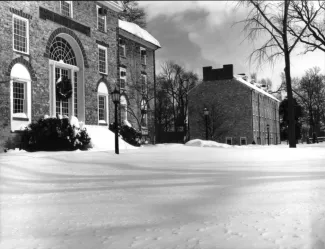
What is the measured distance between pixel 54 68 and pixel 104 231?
14.8 m

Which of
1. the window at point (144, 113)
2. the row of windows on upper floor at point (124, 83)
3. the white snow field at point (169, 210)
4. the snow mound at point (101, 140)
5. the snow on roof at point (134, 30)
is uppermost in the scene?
the snow on roof at point (134, 30)

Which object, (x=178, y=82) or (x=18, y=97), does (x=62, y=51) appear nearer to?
(x=18, y=97)

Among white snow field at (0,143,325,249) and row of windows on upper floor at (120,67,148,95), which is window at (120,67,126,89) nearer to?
row of windows on upper floor at (120,67,148,95)

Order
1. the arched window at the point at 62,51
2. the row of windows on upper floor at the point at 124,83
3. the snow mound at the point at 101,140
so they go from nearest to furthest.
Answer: the snow mound at the point at 101,140 → the arched window at the point at 62,51 → the row of windows on upper floor at the point at 124,83

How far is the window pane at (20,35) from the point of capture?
47.8 ft

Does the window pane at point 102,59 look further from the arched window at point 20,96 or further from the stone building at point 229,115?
the stone building at point 229,115

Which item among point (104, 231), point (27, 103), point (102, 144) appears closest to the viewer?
point (104, 231)

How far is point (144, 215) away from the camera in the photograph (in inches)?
139

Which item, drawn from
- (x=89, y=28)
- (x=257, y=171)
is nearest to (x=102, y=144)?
(x=89, y=28)

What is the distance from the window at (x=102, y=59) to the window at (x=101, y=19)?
43.6 inches

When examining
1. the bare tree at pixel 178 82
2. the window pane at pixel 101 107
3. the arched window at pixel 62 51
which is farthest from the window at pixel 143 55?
the bare tree at pixel 178 82

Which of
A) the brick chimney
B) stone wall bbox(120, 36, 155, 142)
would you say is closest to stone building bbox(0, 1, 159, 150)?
stone wall bbox(120, 36, 155, 142)

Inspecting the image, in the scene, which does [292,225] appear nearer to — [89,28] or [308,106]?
[308,106]

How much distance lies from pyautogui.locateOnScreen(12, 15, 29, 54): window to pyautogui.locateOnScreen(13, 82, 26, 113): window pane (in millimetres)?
1432
